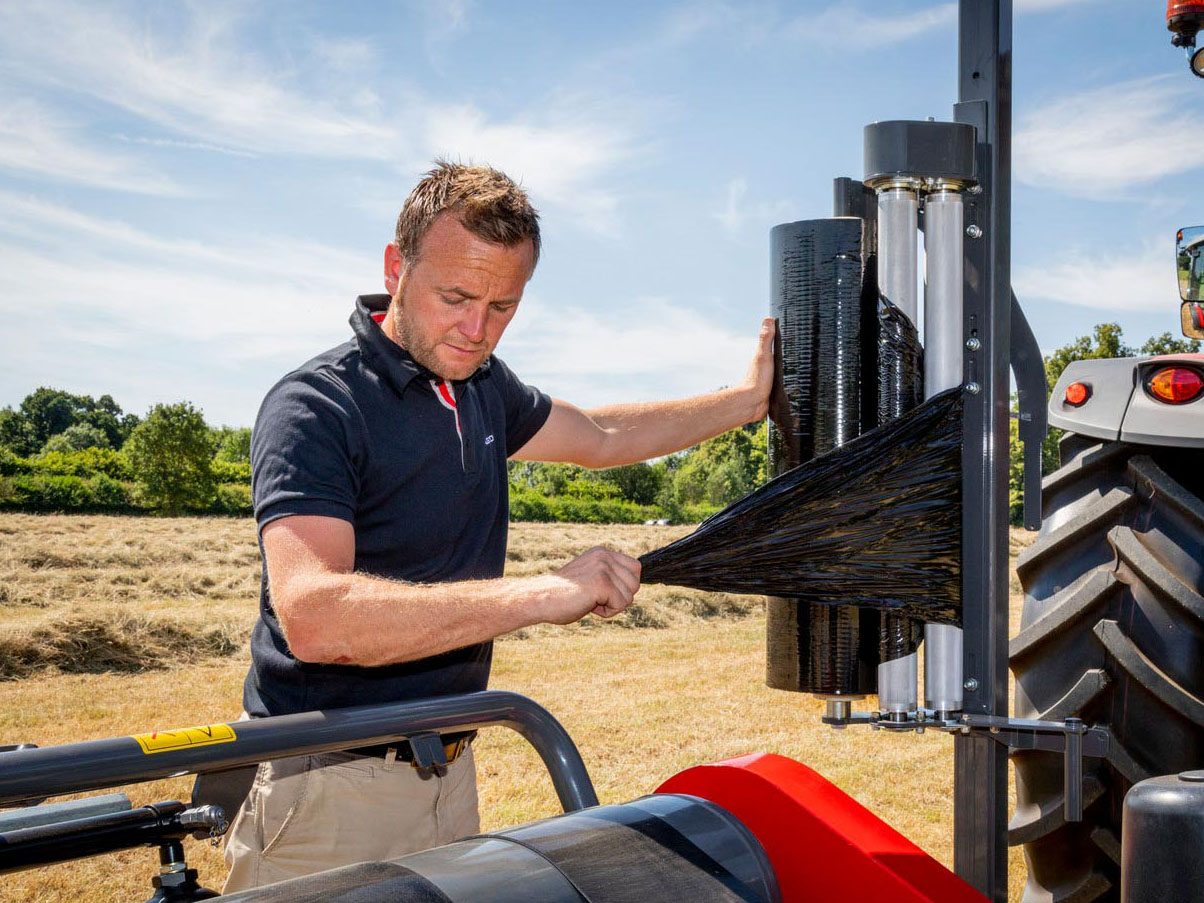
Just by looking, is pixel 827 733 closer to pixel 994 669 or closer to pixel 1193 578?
pixel 1193 578

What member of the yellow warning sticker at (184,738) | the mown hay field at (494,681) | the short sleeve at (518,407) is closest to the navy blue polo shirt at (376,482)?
the short sleeve at (518,407)

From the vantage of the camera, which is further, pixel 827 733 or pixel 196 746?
pixel 827 733

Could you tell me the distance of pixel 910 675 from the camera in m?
1.68

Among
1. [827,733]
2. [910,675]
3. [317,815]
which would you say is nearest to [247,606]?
[827,733]

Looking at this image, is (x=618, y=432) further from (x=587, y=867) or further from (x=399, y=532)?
(x=587, y=867)

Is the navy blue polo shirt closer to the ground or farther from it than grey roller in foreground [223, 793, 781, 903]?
farther from it

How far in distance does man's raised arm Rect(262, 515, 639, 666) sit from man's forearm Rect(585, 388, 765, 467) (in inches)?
33.2

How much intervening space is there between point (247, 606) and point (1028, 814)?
8747 millimetres

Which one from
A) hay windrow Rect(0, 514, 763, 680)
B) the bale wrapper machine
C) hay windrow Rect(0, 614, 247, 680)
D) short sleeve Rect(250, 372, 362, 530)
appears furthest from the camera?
hay windrow Rect(0, 514, 763, 680)

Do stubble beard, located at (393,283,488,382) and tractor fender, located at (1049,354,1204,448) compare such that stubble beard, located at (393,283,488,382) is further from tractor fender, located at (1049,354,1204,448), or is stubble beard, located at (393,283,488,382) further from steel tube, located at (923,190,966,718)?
tractor fender, located at (1049,354,1204,448)

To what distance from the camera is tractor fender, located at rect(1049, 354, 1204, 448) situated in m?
2.44

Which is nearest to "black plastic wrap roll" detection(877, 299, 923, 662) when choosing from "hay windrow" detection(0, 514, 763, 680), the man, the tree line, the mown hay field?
the man

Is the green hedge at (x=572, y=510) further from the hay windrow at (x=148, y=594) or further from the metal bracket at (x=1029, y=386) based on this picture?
the metal bracket at (x=1029, y=386)

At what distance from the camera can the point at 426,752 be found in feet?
4.80
